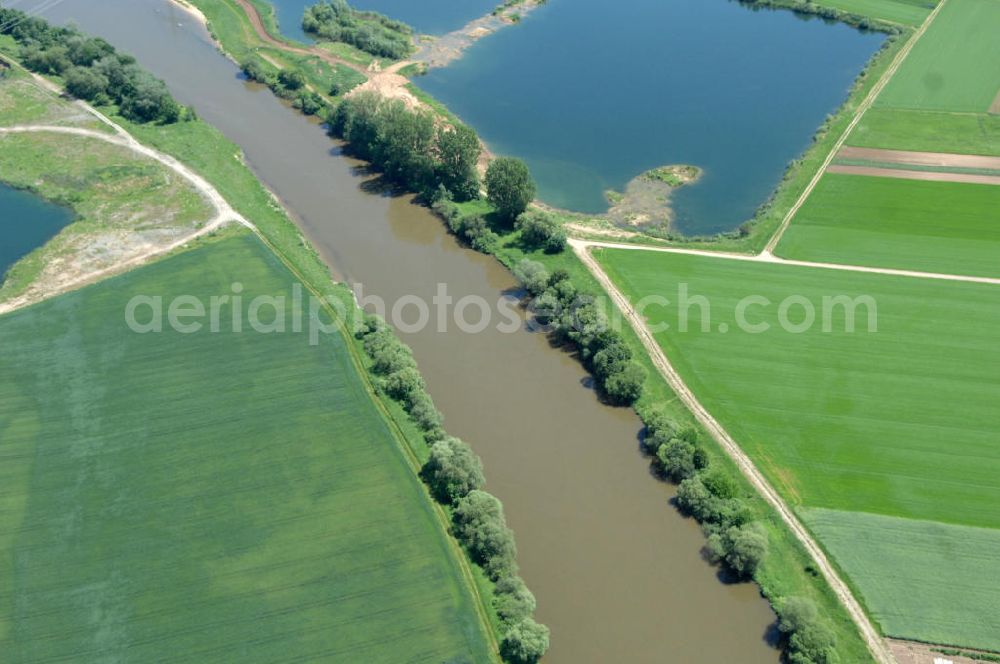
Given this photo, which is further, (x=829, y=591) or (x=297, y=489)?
(x=297, y=489)

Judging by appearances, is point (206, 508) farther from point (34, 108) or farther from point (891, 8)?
point (891, 8)

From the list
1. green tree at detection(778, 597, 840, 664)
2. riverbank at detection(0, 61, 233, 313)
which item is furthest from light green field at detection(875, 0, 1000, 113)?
riverbank at detection(0, 61, 233, 313)

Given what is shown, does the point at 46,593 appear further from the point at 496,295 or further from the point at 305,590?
the point at 496,295

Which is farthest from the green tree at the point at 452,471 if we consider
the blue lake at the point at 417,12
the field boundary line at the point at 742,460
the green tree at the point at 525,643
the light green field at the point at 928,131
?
the blue lake at the point at 417,12

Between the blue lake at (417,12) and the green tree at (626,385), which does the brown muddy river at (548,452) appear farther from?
the blue lake at (417,12)

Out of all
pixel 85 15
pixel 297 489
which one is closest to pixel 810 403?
pixel 297 489

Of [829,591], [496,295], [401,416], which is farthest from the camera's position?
[496,295]

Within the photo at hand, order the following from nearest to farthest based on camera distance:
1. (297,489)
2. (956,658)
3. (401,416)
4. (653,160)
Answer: (956,658), (297,489), (401,416), (653,160)

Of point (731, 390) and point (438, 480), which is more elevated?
point (731, 390)
